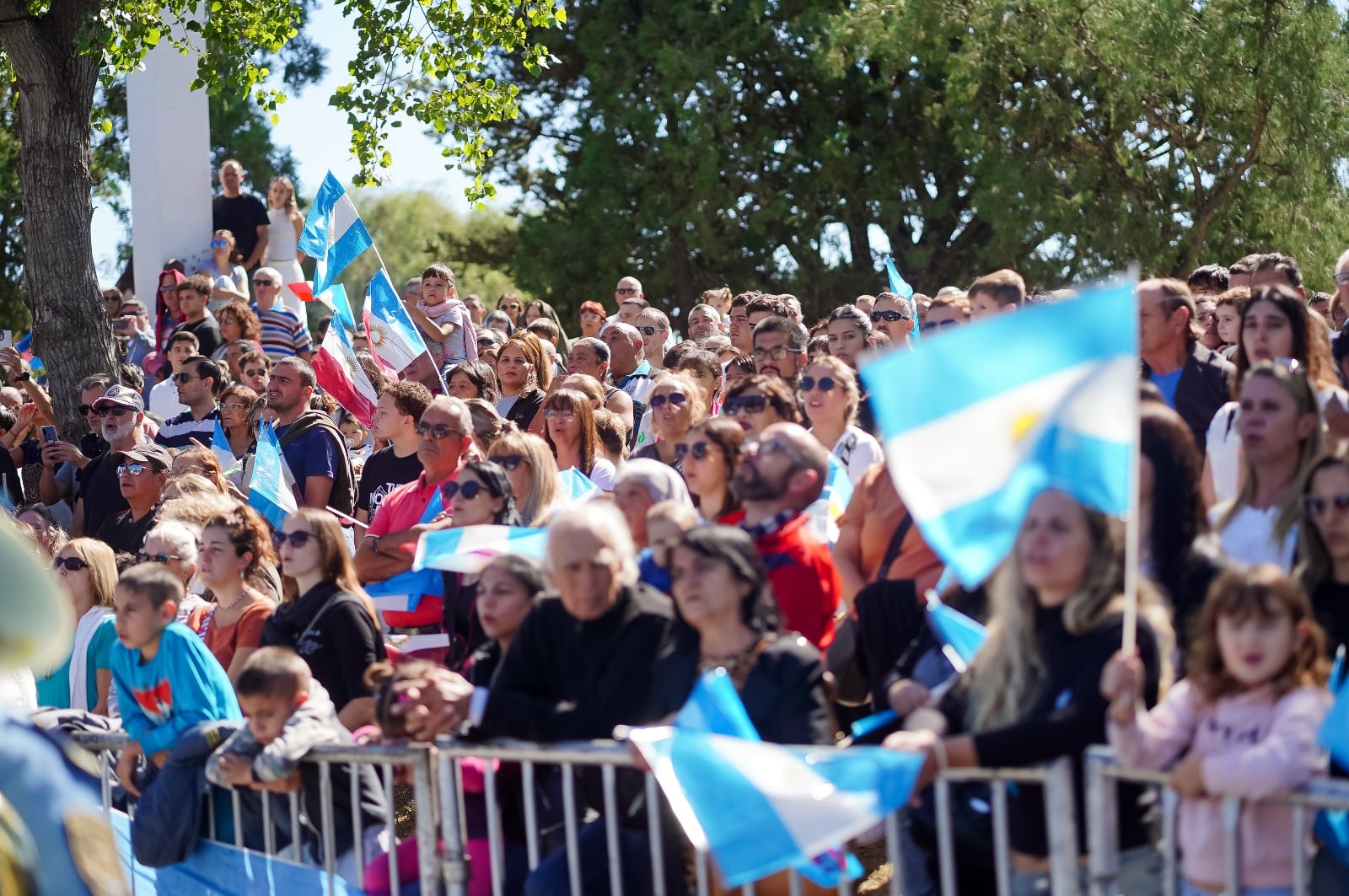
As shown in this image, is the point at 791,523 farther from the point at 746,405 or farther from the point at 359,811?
the point at 359,811

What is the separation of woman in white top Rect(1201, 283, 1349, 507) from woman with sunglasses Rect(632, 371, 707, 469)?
2.20 m

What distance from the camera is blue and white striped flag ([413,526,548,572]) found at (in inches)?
217

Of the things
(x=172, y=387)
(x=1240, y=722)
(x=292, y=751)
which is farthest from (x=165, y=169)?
(x=1240, y=722)

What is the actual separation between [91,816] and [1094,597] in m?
2.15

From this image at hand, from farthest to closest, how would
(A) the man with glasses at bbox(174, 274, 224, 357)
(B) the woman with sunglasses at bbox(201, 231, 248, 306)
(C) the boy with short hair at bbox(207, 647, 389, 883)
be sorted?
(B) the woman with sunglasses at bbox(201, 231, 248, 306)
(A) the man with glasses at bbox(174, 274, 224, 357)
(C) the boy with short hair at bbox(207, 647, 389, 883)

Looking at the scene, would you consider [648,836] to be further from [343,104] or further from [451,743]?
[343,104]

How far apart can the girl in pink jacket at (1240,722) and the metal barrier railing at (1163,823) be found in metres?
0.03

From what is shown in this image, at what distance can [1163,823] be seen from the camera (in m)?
3.79

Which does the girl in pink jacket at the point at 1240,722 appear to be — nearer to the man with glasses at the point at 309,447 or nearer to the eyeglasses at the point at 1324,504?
the eyeglasses at the point at 1324,504

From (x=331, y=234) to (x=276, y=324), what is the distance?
1.27m

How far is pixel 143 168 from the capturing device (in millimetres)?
17312

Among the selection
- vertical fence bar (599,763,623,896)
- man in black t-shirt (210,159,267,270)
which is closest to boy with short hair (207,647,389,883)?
vertical fence bar (599,763,623,896)

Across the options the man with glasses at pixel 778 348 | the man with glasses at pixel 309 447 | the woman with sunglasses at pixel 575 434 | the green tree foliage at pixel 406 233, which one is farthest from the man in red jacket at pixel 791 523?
the green tree foliage at pixel 406 233

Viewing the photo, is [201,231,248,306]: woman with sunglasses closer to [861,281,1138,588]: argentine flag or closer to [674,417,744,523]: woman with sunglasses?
[674,417,744,523]: woman with sunglasses
